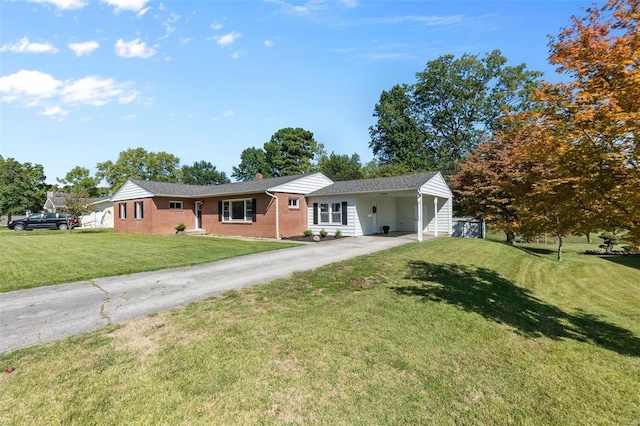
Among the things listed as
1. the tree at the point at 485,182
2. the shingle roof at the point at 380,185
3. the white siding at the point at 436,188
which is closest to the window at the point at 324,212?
the shingle roof at the point at 380,185

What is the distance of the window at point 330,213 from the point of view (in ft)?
61.2

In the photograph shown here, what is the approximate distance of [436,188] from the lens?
58.7 feet

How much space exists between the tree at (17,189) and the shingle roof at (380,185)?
43736mm

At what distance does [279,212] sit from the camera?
722 inches

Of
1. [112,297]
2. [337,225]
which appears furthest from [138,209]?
[112,297]

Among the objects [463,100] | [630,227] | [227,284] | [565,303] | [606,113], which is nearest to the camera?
[606,113]

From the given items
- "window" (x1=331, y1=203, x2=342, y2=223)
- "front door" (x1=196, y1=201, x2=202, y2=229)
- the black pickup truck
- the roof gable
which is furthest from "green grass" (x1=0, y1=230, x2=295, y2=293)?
the black pickup truck

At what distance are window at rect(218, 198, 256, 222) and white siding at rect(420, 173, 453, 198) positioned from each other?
10207mm

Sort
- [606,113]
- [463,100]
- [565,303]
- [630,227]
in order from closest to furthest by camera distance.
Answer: [606,113], [630,227], [565,303], [463,100]

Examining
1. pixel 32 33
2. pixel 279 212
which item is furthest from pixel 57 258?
pixel 279 212

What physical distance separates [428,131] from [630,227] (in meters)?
42.3

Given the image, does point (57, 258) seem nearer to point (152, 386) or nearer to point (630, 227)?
point (152, 386)

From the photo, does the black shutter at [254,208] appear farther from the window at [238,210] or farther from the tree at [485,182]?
the tree at [485,182]

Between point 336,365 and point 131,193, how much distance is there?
25.8 meters
